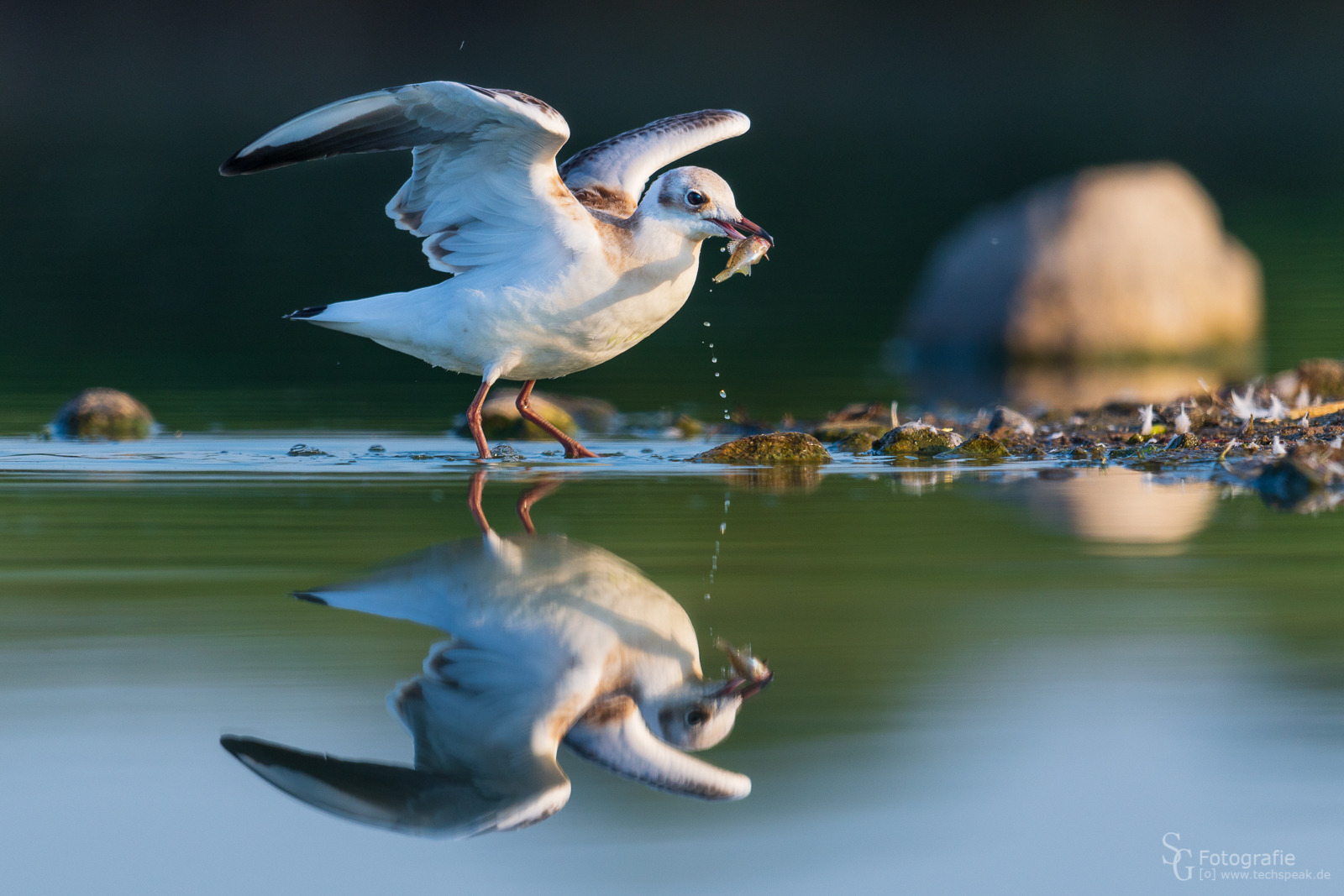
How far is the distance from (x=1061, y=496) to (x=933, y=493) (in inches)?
20.2

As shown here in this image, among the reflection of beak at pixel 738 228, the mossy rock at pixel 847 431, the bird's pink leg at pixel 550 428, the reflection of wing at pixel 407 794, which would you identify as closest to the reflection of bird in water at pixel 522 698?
the reflection of wing at pixel 407 794

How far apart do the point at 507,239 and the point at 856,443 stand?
2.04m

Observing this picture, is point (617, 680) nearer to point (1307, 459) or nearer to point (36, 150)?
point (1307, 459)

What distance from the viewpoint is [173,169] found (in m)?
29.6

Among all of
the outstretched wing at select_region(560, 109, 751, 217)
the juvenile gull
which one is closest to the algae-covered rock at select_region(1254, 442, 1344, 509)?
the juvenile gull

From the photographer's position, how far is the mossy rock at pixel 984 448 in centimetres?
844

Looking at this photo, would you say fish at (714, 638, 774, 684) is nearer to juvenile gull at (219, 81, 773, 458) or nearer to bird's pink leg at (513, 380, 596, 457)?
juvenile gull at (219, 81, 773, 458)

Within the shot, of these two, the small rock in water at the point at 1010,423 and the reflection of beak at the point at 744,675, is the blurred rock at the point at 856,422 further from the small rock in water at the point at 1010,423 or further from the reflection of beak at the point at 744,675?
the reflection of beak at the point at 744,675

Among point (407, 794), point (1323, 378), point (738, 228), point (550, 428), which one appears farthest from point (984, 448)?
point (407, 794)

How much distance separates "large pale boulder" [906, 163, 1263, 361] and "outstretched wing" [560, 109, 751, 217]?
5634mm

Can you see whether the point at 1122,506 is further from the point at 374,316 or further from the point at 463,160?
the point at 374,316

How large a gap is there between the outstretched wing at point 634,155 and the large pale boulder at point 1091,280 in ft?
18.5

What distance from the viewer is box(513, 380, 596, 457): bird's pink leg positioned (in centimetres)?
860

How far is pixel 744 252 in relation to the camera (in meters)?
8.10
